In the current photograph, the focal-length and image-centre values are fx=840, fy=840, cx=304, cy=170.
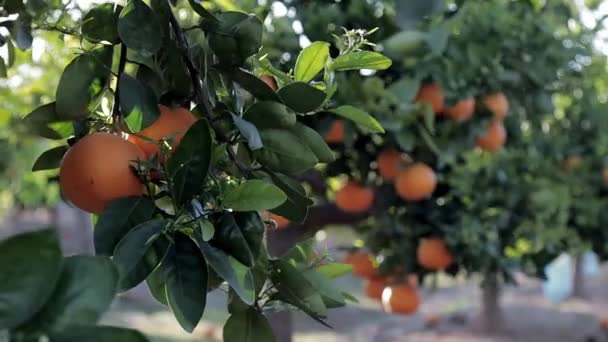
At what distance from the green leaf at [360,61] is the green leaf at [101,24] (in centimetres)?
21

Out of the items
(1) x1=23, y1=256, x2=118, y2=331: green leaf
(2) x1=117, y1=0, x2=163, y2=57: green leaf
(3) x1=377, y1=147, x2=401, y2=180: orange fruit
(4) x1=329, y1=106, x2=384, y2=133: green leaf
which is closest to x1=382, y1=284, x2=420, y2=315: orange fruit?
(3) x1=377, y1=147, x2=401, y2=180: orange fruit

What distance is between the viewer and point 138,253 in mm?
649

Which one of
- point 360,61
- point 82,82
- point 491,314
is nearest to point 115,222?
point 82,82

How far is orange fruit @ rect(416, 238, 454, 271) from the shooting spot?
7.48ft

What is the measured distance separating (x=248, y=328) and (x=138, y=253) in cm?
21

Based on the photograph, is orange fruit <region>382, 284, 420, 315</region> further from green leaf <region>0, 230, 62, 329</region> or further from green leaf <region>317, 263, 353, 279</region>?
green leaf <region>0, 230, 62, 329</region>

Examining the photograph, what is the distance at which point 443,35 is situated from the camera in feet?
6.06

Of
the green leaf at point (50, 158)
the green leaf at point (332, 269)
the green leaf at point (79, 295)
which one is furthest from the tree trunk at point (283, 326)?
the green leaf at point (79, 295)

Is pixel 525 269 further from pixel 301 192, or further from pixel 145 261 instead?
pixel 145 261

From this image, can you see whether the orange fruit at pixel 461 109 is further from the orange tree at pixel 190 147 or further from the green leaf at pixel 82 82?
the green leaf at pixel 82 82

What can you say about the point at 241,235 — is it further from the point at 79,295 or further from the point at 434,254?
the point at 434,254

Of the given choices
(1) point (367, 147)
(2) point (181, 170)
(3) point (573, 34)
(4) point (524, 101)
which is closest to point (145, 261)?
(2) point (181, 170)

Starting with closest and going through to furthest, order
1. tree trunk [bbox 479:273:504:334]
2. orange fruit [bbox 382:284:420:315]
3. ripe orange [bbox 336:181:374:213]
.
Answer: ripe orange [bbox 336:181:374:213], orange fruit [bbox 382:284:420:315], tree trunk [bbox 479:273:504:334]

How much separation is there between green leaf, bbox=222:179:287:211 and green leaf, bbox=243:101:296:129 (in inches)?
3.8
